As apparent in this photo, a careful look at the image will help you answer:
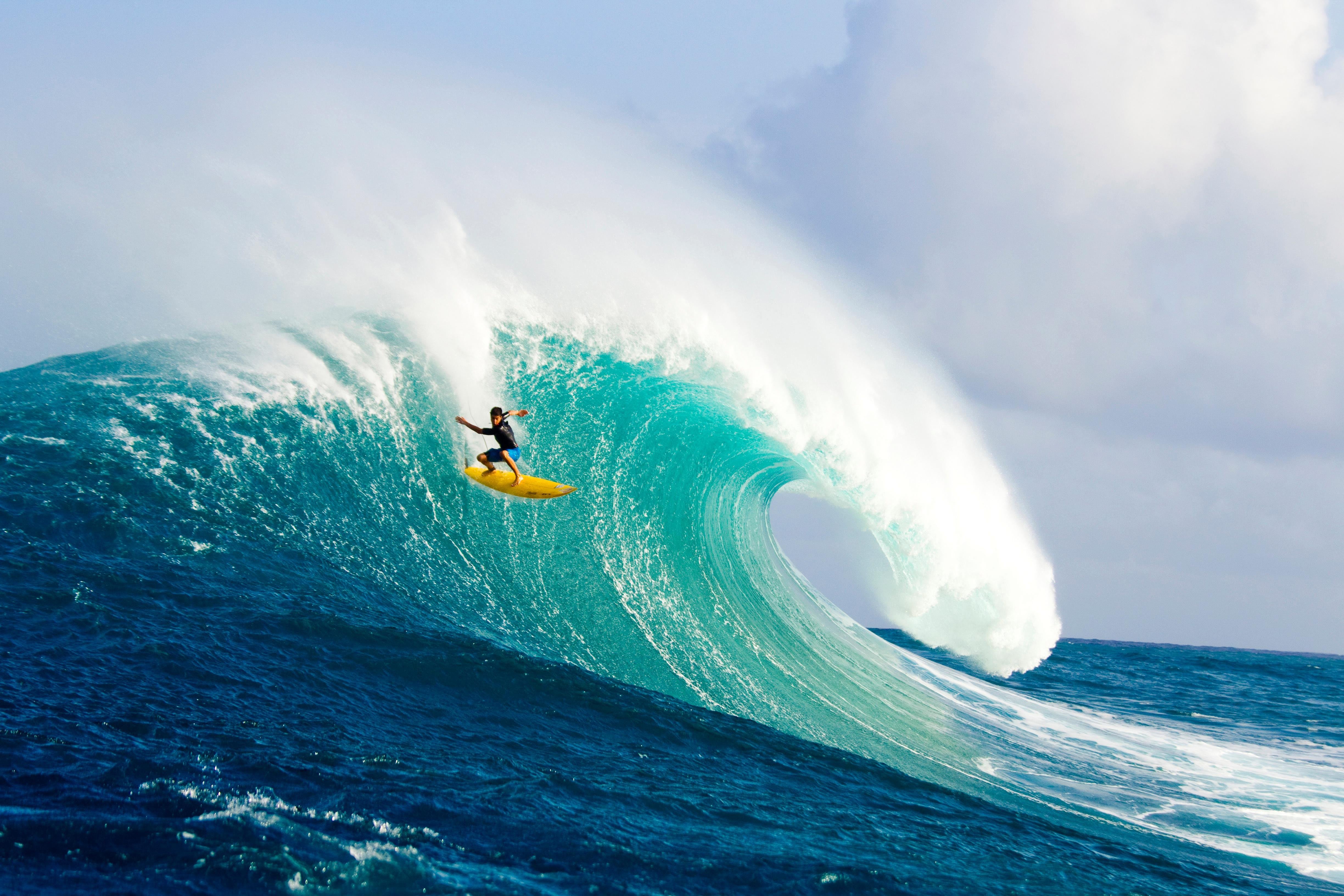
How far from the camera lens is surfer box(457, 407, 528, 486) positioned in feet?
25.1

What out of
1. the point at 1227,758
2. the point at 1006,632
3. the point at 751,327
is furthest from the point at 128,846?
the point at 1006,632

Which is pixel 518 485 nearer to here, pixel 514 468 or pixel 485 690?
pixel 514 468

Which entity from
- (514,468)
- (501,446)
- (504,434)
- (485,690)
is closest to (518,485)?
(514,468)

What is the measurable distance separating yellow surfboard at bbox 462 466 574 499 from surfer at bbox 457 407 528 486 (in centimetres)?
5

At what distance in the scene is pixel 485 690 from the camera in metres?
6.24

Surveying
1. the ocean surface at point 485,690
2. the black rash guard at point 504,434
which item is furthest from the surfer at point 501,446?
the ocean surface at point 485,690

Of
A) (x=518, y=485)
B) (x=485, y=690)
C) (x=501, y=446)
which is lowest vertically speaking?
(x=485, y=690)

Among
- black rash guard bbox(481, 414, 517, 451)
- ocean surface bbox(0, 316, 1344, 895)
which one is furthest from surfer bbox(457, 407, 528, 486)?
ocean surface bbox(0, 316, 1344, 895)

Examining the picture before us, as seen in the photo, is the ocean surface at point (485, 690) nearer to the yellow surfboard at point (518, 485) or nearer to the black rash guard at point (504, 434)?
the yellow surfboard at point (518, 485)

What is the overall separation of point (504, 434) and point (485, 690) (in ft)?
8.10

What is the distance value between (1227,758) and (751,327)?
8.25m

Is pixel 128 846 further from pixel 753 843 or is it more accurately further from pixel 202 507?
pixel 202 507

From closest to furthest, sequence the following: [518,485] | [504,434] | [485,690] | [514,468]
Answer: [485,690] < [504,434] < [514,468] < [518,485]

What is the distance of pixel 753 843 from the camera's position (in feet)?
15.1
